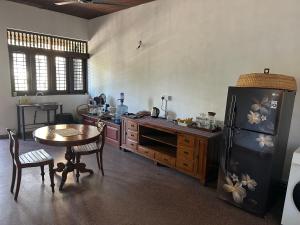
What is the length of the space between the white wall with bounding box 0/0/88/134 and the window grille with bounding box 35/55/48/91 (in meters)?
0.33

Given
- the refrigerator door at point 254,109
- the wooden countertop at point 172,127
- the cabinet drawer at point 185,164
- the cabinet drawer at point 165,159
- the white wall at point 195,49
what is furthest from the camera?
the cabinet drawer at point 165,159

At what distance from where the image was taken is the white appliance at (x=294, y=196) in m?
2.21

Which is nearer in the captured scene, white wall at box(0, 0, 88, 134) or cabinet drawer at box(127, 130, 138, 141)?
cabinet drawer at box(127, 130, 138, 141)

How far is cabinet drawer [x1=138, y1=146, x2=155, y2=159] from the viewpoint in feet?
12.8

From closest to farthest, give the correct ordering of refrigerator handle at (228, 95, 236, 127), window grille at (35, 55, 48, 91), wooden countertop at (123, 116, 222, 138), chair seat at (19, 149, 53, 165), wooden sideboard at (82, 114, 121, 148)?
refrigerator handle at (228, 95, 236, 127) < chair seat at (19, 149, 53, 165) < wooden countertop at (123, 116, 222, 138) < wooden sideboard at (82, 114, 121, 148) < window grille at (35, 55, 48, 91)

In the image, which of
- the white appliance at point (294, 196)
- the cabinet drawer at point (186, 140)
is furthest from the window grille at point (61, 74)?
the white appliance at point (294, 196)

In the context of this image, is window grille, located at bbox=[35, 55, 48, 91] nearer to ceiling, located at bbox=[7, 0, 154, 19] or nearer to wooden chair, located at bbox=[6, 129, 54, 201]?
ceiling, located at bbox=[7, 0, 154, 19]

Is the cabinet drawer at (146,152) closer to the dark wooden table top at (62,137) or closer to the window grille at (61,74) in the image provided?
the dark wooden table top at (62,137)

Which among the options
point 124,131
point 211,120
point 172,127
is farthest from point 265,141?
point 124,131

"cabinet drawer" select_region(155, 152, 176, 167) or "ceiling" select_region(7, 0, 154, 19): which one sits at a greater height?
"ceiling" select_region(7, 0, 154, 19)

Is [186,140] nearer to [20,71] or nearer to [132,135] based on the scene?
[132,135]

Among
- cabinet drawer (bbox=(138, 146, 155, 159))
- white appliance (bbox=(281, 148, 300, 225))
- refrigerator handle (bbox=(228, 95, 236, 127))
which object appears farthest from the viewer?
cabinet drawer (bbox=(138, 146, 155, 159))

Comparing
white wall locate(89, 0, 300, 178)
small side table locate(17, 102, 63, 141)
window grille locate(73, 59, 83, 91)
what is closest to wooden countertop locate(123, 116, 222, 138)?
white wall locate(89, 0, 300, 178)

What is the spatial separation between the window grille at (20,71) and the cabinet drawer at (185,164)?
4263 mm
